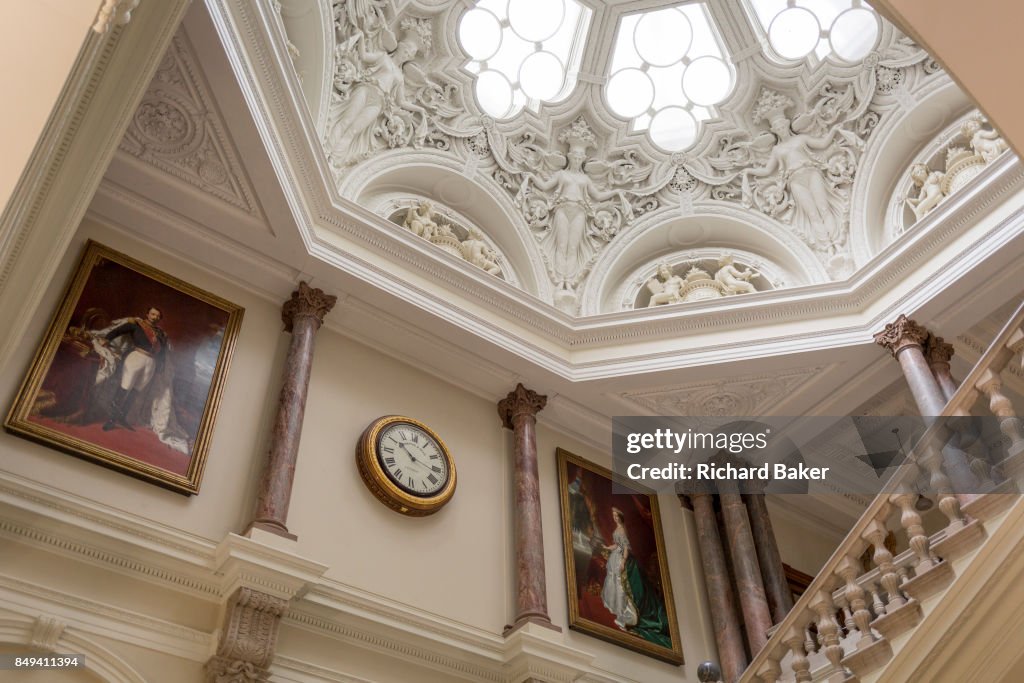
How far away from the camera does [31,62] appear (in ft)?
12.6

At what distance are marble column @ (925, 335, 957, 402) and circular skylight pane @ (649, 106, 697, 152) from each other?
465 centimetres

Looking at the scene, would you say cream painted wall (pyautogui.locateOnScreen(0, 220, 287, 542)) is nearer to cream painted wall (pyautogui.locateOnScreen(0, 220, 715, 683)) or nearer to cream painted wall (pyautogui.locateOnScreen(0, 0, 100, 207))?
cream painted wall (pyautogui.locateOnScreen(0, 220, 715, 683))

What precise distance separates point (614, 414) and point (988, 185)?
16.4 feet

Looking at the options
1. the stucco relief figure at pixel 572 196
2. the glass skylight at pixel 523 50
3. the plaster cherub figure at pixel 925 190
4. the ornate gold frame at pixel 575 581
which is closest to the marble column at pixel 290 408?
the ornate gold frame at pixel 575 581

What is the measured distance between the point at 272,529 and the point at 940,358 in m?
7.41

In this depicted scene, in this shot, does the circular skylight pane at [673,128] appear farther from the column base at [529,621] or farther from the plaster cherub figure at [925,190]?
the column base at [529,621]

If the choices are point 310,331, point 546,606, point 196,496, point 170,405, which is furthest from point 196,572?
point 546,606

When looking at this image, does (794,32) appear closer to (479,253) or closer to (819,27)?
(819,27)

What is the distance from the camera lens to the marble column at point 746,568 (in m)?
9.96

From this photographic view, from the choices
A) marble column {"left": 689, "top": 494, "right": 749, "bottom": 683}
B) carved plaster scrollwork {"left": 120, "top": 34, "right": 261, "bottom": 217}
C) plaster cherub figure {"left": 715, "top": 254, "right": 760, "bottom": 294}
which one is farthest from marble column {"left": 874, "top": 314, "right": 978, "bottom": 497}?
carved plaster scrollwork {"left": 120, "top": 34, "right": 261, "bottom": 217}

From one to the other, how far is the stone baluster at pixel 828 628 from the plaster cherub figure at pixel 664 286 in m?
5.62

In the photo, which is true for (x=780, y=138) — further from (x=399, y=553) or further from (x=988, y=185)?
(x=399, y=553)

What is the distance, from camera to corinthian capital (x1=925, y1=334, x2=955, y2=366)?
10.0 m

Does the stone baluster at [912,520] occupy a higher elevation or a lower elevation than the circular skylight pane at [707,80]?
lower
